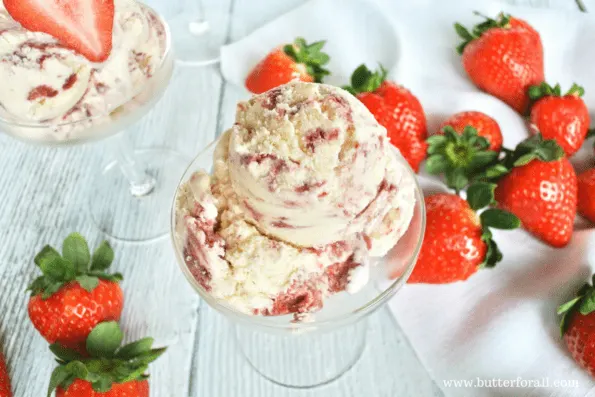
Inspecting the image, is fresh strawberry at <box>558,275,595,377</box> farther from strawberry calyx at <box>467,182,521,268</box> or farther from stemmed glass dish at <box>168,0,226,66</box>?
stemmed glass dish at <box>168,0,226,66</box>

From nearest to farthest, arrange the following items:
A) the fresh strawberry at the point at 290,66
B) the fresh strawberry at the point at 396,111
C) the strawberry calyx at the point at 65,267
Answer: the strawberry calyx at the point at 65,267 → the fresh strawberry at the point at 396,111 → the fresh strawberry at the point at 290,66

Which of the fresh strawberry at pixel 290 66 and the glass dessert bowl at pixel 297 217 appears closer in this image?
the glass dessert bowl at pixel 297 217

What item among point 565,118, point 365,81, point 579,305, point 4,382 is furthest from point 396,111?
point 4,382

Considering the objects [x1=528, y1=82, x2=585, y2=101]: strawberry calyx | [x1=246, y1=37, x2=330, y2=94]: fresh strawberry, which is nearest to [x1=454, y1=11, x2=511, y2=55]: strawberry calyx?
[x1=528, y1=82, x2=585, y2=101]: strawberry calyx

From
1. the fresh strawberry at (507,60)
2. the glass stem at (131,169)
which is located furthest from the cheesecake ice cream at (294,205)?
the fresh strawberry at (507,60)

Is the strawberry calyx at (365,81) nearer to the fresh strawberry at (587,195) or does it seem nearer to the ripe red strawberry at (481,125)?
the ripe red strawberry at (481,125)

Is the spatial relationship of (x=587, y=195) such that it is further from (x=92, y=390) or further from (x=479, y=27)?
(x=92, y=390)

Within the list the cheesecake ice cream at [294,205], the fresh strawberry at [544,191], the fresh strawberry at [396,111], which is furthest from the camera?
the fresh strawberry at [396,111]
